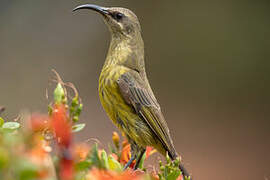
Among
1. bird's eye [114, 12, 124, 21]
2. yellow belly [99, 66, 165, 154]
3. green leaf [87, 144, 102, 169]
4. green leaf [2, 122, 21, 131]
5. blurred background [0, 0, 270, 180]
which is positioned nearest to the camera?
green leaf [87, 144, 102, 169]

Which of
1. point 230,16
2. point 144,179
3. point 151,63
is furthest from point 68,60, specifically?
point 144,179

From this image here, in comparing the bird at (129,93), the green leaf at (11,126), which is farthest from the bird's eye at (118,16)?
the green leaf at (11,126)

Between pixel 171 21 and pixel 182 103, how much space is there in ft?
7.61

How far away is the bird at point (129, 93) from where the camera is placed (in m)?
3.98

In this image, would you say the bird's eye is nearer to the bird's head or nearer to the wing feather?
the bird's head

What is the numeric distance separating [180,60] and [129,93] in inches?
328

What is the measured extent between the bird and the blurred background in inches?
233

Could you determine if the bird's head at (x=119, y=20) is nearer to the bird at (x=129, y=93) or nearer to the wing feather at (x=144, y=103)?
the bird at (x=129, y=93)

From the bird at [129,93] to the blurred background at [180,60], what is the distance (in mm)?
5912

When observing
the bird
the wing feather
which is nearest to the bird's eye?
the bird

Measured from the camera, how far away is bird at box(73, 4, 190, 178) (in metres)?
3.98

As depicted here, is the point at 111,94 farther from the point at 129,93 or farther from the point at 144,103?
the point at 144,103

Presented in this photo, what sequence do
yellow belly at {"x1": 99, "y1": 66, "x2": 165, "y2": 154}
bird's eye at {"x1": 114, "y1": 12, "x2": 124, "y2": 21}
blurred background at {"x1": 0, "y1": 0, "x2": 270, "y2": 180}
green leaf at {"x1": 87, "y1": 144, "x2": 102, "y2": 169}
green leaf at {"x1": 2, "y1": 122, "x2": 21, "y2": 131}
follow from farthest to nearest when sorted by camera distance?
blurred background at {"x1": 0, "y1": 0, "x2": 270, "y2": 180} → bird's eye at {"x1": 114, "y1": 12, "x2": 124, "y2": 21} → yellow belly at {"x1": 99, "y1": 66, "x2": 165, "y2": 154} → green leaf at {"x1": 2, "y1": 122, "x2": 21, "y2": 131} → green leaf at {"x1": 87, "y1": 144, "x2": 102, "y2": 169}

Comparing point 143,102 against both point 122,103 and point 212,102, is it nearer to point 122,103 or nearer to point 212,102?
point 122,103
